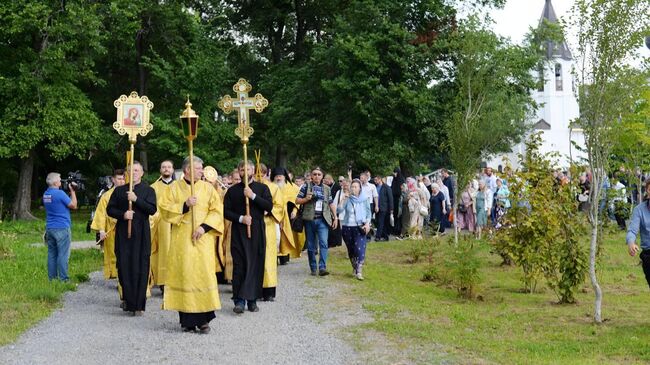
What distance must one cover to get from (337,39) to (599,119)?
1996 centimetres

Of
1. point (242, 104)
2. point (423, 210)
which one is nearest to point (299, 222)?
point (242, 104)

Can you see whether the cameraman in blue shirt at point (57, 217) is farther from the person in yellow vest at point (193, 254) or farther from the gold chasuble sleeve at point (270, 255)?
the person in yellow vest at point (193, 254)

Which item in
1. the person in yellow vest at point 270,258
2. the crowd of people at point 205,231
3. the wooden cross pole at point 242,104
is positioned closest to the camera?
the crowd of people at point 205,231

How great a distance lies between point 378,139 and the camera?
29.9 m

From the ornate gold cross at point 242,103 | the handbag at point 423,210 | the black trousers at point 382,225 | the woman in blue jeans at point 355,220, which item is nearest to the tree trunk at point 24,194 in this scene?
the black trousers at point 382,225

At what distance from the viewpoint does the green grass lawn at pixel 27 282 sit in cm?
1029

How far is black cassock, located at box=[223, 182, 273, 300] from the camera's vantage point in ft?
35.6

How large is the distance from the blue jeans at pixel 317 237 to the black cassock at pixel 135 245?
419cm

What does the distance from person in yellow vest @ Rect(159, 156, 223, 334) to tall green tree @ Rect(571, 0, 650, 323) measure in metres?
4.70

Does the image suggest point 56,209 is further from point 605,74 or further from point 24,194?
point 24,194

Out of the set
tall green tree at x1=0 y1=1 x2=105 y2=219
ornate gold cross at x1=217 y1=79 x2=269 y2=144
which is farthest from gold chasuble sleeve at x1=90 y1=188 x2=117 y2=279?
tall green tree at x1=0 y1=1 x2=105 y2=219

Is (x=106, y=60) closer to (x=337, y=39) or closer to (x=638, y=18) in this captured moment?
(x=337, y=39)

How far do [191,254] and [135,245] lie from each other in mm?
1576

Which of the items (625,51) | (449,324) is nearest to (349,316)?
(449,324)
